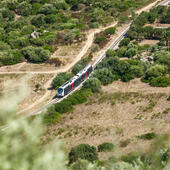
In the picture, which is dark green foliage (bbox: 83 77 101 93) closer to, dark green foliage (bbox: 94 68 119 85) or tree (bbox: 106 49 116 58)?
dark green foliage (bbox: 94 68 119 85)

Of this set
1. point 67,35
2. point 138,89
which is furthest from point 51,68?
point 138,89

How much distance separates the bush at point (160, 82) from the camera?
52.0 metres

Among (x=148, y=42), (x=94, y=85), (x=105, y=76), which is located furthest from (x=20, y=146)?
(x=148, y=42)

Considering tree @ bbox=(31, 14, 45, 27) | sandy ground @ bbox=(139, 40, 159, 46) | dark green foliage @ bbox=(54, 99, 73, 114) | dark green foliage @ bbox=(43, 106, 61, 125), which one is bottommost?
dark green foliage @ bbox=(43, 106, 61, 125)

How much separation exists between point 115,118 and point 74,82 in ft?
56.1

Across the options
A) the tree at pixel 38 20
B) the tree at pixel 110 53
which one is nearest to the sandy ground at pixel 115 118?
the tree at pixel 110 53

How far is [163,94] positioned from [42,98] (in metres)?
26.1

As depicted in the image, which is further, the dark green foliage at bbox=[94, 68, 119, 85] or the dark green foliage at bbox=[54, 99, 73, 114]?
the dark green foliage at bbox=[94, 68, 119, 85]

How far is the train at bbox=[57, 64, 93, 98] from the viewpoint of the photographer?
55.7 m

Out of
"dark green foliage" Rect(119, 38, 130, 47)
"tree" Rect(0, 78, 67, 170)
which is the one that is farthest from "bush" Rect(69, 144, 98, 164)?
"dark green foliage" Rect(119, 38, 130, 47)

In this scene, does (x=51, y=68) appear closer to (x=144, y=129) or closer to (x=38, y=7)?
(x=144, y=129)

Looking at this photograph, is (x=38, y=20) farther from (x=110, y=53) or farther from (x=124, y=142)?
(x=124, y=142)

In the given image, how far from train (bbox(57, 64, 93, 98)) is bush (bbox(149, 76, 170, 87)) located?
15152 millimetres

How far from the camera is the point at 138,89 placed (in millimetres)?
54094
